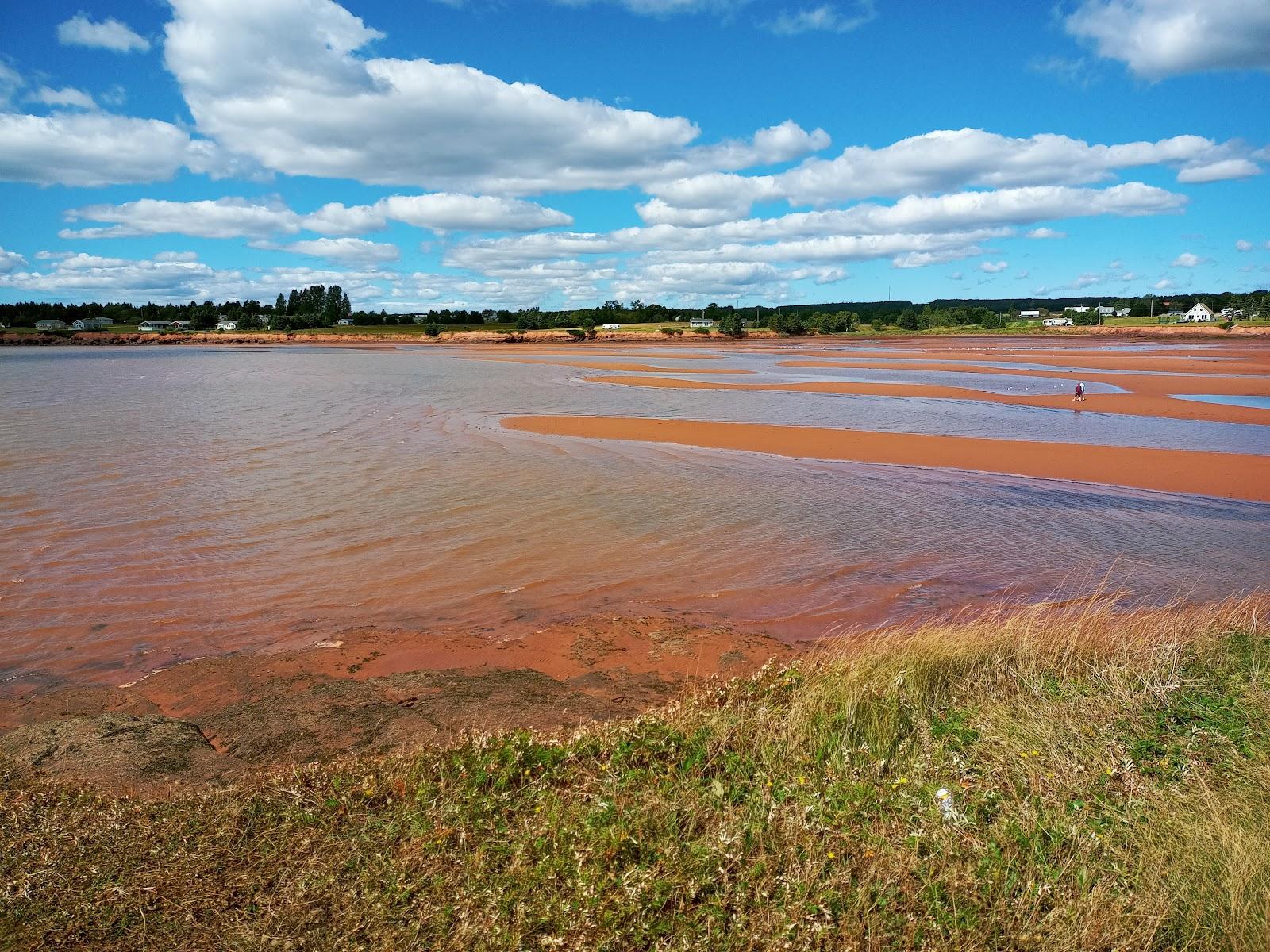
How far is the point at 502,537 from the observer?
11336 mm

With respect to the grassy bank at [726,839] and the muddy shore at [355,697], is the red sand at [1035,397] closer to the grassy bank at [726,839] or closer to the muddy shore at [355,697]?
the muddy shore at [355,697]

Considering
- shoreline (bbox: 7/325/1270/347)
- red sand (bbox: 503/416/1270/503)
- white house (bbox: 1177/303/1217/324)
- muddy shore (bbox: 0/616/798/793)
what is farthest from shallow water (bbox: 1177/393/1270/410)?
white house (bbox: 1177/303/1217/324)

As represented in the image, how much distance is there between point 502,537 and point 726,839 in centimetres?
768

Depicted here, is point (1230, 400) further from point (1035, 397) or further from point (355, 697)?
point (355, 697)

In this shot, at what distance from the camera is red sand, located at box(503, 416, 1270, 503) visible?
16031 mm

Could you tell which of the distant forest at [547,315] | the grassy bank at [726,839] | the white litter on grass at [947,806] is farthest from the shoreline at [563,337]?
the white litter on grass at [947,806]

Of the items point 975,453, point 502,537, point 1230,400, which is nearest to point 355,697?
point 502,537

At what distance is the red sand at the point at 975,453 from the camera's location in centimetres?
1603

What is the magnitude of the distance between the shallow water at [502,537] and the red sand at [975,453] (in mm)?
1025

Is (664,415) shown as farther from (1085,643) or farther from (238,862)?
(238,862)

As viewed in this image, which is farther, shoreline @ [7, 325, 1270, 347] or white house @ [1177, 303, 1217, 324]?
white house @ [1177, 303, 1217, 324]

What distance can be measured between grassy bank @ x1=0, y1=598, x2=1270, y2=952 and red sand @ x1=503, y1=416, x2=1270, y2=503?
1185cm

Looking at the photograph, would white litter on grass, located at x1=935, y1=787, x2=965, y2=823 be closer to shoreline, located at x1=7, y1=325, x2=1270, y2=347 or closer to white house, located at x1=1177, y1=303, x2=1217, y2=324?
shoreline, located at x1=7, y1=325, x2=1270, y2=347

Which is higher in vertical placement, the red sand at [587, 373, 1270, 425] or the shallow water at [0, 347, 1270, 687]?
the red sand at [587, 373, 1270, 425]
